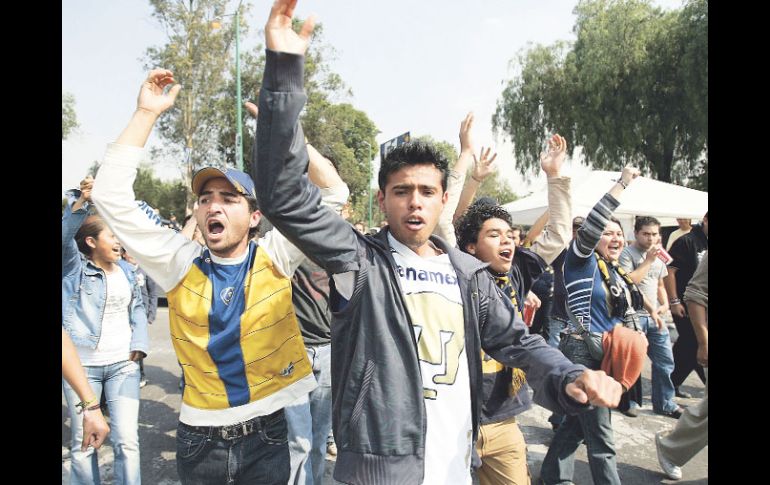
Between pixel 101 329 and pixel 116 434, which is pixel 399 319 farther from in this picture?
pixel 101 329

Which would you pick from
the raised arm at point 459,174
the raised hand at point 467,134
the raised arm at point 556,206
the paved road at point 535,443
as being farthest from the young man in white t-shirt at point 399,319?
the paved road at point 535,443

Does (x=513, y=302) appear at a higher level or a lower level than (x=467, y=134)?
lower

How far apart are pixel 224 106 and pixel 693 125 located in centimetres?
2062

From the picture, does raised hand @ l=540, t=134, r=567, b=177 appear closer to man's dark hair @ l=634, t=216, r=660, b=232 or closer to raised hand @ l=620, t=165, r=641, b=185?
raised hand @ l=620, t=165, r=641, b=185

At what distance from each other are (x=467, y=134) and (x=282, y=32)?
6.40 ft

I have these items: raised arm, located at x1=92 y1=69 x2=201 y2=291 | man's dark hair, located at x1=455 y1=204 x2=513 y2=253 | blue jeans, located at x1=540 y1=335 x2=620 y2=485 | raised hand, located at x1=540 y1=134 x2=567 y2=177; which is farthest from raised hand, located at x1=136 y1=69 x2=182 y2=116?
blue jeans, located at x1=540 y1=335 x2=620 y2=485

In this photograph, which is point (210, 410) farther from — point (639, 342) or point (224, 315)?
point (639, 342)

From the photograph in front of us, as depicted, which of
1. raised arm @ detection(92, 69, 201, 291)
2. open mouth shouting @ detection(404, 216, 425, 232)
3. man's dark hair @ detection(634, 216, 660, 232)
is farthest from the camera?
man's dark hair @ detection(634, 216, 660, 232)

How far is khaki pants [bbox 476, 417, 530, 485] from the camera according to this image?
2635 millimetres

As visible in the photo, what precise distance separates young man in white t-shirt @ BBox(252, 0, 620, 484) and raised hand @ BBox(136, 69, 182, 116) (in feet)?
3.03

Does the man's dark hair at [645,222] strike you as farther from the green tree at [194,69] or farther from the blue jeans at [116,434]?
the green tree at [194,69]

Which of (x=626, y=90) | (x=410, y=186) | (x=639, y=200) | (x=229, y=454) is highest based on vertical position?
(x=626, y=90)

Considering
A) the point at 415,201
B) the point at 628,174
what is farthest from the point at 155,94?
the point at 628,174

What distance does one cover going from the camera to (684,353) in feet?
19.3
